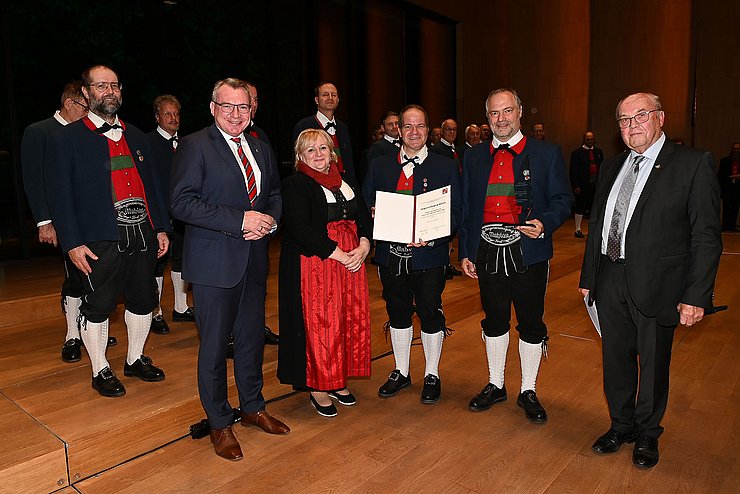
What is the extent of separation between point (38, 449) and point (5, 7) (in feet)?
17.9

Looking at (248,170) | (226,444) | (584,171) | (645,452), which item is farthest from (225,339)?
(584,171)

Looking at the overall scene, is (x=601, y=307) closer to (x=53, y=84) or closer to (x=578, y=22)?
(x=53, y=84)

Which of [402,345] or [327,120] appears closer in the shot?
[402,345]

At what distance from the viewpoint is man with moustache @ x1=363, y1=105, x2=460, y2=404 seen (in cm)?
312

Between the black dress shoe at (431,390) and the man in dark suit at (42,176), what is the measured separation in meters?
2.13

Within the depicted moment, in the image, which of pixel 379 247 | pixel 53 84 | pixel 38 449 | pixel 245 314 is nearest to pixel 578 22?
pixel 53 84

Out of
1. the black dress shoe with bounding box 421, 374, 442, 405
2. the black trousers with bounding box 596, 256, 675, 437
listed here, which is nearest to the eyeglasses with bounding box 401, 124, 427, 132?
the black trousers with bounding box 596, 256, 675, 437

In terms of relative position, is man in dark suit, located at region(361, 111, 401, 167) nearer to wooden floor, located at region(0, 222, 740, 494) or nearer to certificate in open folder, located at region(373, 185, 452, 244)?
wooden floor, located at region(0, 222, 740, 494)

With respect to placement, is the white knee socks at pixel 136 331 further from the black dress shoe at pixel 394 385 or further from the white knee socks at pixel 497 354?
the white knee socks at pixel 497 354

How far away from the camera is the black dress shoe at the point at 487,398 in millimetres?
3178

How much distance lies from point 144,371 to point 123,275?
573 millimetres

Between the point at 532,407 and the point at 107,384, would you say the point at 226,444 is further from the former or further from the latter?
the point at 532,407

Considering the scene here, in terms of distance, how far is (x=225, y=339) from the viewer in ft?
8.69

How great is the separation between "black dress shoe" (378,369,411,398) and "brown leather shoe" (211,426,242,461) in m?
0.96
